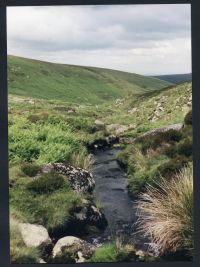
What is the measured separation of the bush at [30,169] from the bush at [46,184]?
0.09 meters

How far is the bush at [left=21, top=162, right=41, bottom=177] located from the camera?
661 cm

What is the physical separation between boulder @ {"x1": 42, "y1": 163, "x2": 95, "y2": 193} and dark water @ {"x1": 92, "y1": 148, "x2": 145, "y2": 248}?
0.09m

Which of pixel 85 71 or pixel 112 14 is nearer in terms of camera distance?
pixel 112 14

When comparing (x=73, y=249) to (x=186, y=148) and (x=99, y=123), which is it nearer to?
(x=99, y=123)

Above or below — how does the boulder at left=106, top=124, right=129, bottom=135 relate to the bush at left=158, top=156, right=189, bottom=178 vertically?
above

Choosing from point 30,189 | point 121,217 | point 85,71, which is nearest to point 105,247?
point 121,217

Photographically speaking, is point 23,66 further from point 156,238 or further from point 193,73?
point 156,238

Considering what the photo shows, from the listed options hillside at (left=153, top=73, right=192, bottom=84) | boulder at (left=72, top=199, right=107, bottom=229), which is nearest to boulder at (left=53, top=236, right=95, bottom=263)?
boulder at (left=72, top=199, right=107, bottom=229)

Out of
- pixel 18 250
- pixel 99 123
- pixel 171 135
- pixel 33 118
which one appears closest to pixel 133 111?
pixel 99 123

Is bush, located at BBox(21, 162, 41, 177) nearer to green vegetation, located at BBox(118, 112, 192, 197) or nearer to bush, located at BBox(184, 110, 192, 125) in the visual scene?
green vegetation, located at BBox(118, 112, 192, 197)

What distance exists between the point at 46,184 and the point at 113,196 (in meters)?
0.81

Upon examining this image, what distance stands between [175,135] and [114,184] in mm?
928

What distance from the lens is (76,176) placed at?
6.74 m

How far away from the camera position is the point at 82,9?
21.7ft
